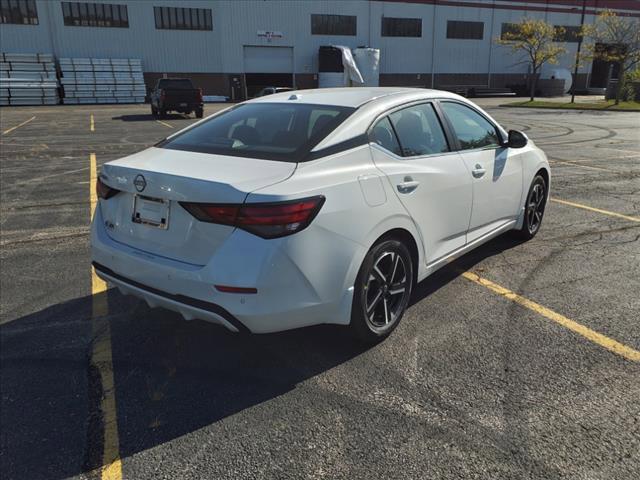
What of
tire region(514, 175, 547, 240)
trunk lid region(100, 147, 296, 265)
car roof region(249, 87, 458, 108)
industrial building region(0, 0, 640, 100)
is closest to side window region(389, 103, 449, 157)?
car roof region(249, 87, 458, 108)

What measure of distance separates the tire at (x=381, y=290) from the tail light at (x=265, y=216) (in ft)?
2.00

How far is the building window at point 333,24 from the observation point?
43.4 metres

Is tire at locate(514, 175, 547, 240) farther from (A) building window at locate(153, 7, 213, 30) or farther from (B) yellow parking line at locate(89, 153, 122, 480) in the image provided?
(A) building window at locate(153, 7, 213, 30)

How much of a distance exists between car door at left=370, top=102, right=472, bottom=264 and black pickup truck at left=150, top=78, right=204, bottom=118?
21.2 m

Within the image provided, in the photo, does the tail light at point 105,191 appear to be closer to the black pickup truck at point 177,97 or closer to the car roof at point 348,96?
the car roof at point 348,96

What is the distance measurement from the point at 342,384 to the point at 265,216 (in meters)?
1.11

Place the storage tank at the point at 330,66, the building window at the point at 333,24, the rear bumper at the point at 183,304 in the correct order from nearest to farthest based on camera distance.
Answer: the rear bumper at the point at 183,304
the storage tank at the point at 330,66
the building window at the point at 333,24

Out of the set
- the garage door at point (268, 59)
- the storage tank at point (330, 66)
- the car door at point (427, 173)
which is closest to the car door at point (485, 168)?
the car door at point (427, 173)

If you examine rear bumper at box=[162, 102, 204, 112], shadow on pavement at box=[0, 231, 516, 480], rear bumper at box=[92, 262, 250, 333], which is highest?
rear bumper at box=[92, 262, 250, 333]

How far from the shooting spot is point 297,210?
2738mm

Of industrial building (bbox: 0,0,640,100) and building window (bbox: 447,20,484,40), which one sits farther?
building window (bbox: 447,20,484,40)

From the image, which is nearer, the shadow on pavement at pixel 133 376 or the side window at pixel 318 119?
the shadow on pavement at pixel 133 376

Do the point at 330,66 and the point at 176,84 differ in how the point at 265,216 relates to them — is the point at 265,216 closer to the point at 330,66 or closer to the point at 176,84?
the point at 176,84

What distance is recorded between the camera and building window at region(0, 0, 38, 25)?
3622 cm
